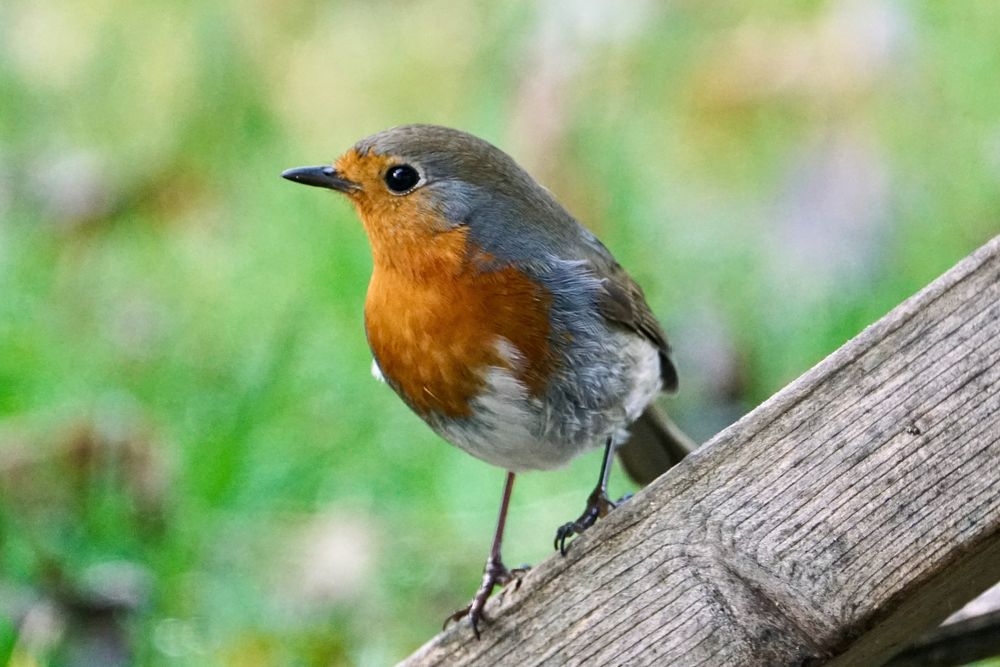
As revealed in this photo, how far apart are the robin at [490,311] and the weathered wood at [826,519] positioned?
50 cm

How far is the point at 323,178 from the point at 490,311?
48 centimetres

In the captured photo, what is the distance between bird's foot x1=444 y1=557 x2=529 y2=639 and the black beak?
0.77 m

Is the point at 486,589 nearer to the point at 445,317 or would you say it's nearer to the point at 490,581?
the point at 490,581

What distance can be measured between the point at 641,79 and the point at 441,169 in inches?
120

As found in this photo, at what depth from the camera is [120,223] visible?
5.01 meters

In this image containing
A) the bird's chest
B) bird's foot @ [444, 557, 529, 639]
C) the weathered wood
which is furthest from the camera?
the bird's chest

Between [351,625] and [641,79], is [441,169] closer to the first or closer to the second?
[351,625]

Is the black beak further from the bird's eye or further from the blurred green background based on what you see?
the blurred green background

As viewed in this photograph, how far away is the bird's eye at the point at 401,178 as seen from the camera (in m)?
2.67

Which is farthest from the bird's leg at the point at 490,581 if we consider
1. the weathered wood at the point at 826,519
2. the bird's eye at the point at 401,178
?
the bird's eye at the point at 401,178

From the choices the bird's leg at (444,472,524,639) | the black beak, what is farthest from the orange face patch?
the bird's leg at (444,472,524,639)

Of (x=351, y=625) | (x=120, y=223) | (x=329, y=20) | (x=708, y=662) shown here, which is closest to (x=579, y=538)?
(x=708, y=662)

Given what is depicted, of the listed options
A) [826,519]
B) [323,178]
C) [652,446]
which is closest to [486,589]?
[826,519]

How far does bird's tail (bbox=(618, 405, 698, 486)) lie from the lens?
2.87m
